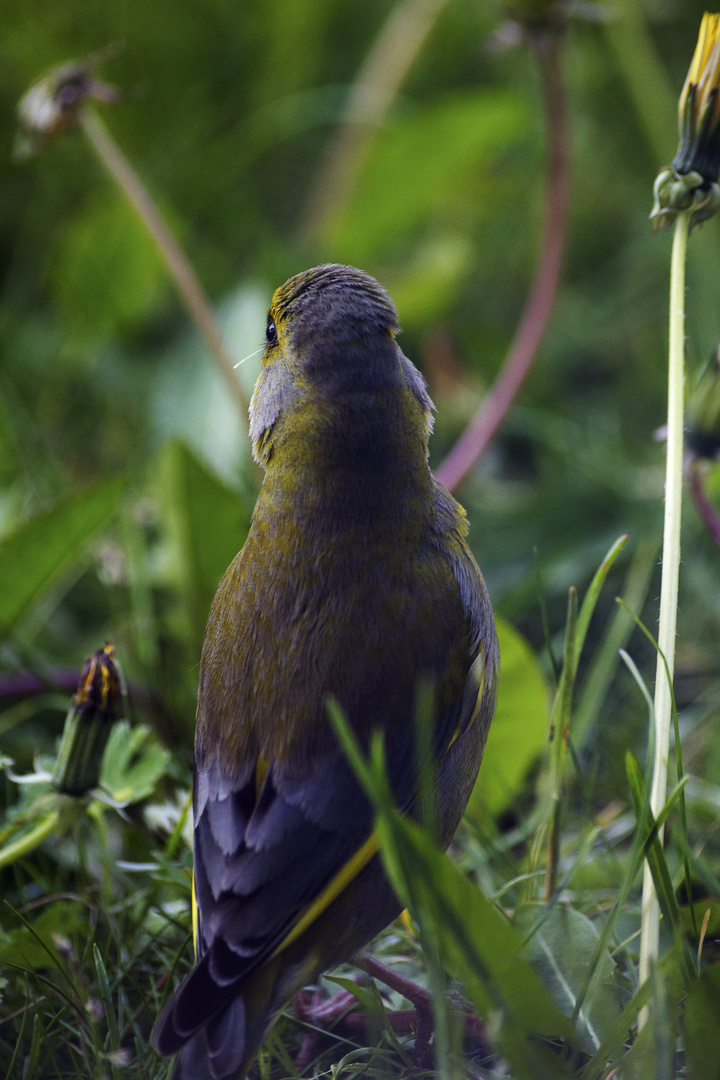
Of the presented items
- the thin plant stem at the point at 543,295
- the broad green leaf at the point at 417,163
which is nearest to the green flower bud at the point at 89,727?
the thin plant stem at the point at 543,295

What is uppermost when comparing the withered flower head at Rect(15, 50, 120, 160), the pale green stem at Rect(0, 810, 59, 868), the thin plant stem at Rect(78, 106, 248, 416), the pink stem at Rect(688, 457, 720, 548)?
the withered flower head at Rect(15, 50, 120, 160)

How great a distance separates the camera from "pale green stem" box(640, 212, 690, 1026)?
3.75ft

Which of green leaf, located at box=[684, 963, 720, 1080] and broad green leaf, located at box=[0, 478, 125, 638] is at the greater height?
broad green leaf, located at box=[0, 478, 125, 638]

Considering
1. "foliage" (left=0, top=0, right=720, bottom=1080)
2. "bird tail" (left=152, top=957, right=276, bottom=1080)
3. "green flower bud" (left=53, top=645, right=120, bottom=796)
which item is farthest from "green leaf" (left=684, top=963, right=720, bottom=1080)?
"green flower bud" (left=53, top=645, right=120, bottom=796)

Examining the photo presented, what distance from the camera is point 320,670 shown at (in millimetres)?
1199

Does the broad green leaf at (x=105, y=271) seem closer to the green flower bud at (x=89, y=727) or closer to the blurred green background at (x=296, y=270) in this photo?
the blurred green background at (x=296, y=270)

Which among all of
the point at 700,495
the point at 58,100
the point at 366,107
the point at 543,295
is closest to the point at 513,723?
the point at 700,495

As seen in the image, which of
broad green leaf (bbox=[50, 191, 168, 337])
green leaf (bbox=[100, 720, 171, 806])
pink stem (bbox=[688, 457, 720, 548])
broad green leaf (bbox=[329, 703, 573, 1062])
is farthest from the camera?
broad green leaf (bbox=[50, 191, 168, 337])

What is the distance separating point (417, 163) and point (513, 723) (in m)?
2.28

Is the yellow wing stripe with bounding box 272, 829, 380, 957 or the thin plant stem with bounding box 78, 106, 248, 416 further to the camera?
the thin plant stem with bounding box 78, 106, 248, 416

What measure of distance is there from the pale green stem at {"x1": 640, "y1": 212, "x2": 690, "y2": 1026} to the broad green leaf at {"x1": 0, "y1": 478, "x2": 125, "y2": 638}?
1064 millimetres

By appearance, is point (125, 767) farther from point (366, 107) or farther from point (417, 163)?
point (366, 107)

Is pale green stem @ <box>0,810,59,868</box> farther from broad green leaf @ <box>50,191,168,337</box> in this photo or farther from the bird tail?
broad green leaf @ <box>50,191,168,337</box>

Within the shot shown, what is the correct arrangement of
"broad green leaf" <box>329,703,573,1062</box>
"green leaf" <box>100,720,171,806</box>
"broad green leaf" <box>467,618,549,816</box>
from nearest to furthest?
"broad green leaf" <box>329,703,573,1062</box>
"green leaf" <box>100,720,171,806</box>
"broad green leaf" <box>467,618,549,816</box>
